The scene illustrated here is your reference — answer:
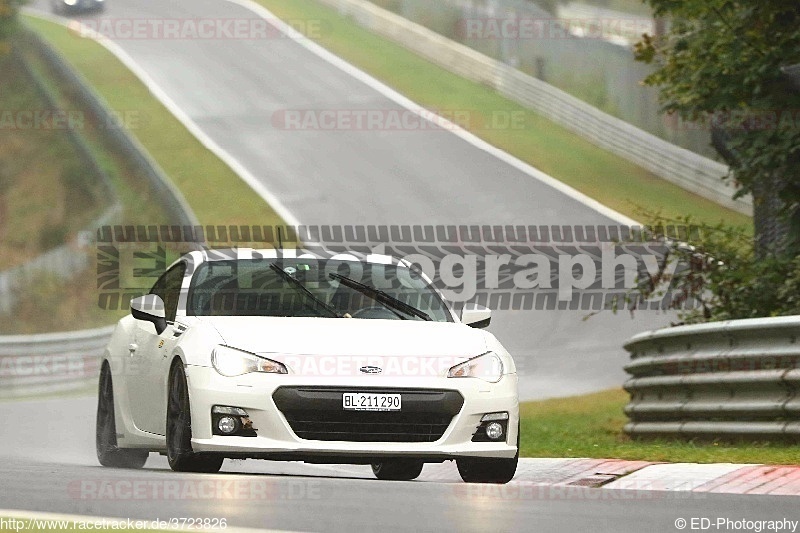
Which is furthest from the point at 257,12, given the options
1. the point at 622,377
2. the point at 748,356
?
the point at 748,356

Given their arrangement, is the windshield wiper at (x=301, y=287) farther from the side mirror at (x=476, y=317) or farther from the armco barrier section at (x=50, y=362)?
the armco barrier section at (x=50, y=362)

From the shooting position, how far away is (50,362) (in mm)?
25094

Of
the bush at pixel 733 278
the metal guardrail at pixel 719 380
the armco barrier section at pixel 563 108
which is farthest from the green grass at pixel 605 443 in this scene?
the armco barrier section at pixel 563 108

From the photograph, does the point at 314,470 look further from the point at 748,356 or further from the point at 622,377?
the point at 622,377

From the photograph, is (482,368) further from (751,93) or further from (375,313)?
(751,93)

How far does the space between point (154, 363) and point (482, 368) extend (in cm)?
212

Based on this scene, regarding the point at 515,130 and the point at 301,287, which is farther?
the point at 515,130

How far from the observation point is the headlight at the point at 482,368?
9523 mm

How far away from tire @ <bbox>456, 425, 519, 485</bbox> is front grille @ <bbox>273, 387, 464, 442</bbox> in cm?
48

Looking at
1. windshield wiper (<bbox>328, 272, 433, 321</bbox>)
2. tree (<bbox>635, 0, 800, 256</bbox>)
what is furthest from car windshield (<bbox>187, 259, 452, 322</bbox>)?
tree (<bbox>635, 0, 800, 256</bbox>)

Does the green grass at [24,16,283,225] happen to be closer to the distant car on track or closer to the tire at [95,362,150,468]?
the distant car on track

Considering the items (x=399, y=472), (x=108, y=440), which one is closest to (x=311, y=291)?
(x=399, y=472)

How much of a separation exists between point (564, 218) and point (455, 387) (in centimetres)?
2500

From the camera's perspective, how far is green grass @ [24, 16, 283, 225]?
35562 mm
